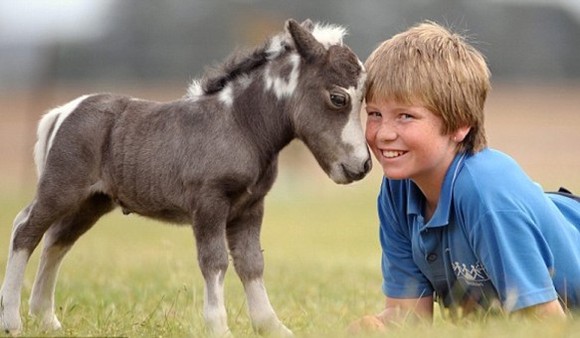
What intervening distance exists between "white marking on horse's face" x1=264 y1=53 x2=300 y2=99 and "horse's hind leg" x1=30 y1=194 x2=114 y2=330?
1.37 m

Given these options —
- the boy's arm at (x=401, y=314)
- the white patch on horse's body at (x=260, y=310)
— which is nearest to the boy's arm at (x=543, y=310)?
the boy's arm at (x=401, y=314)

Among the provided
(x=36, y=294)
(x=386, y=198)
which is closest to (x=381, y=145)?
(x=386, y=198)

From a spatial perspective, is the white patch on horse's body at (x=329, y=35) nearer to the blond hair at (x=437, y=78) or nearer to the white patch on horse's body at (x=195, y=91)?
the blond hair at (x=437, y=78)

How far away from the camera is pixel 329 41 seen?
243 inches

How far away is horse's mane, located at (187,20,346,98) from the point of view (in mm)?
6320

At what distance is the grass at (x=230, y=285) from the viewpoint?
586 centimetres

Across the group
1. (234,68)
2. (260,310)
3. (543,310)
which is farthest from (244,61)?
(543,310)

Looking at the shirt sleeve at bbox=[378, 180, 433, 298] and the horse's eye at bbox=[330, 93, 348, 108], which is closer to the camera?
the horse's eye at bbox=[330, 93, 348, 108]

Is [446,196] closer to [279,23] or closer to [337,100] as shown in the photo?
[337,100]

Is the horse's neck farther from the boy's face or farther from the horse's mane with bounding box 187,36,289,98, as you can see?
the boy's face

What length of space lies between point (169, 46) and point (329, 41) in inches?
1438

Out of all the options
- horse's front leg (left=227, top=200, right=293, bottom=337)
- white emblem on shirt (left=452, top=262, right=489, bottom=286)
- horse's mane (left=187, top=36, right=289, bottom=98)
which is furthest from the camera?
horse's mane (left=187, top=36, right=289, bottom=98)

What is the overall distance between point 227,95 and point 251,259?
3.13 feet

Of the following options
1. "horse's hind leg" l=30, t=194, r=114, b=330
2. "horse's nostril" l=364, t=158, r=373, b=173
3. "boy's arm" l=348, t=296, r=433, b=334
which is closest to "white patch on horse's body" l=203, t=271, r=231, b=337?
"boy's arm" l=348, t=296, r=433, b=334
